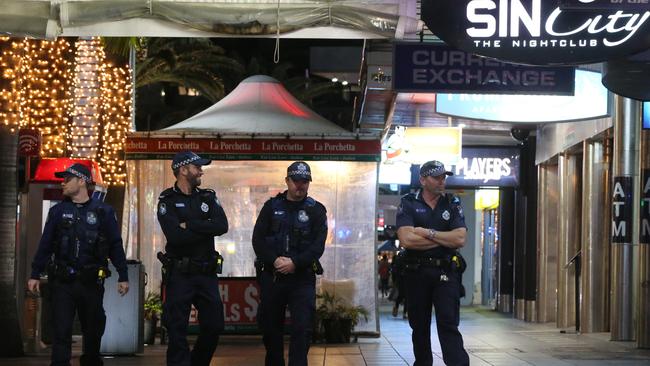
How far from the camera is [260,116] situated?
18.6m

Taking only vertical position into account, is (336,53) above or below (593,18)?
above

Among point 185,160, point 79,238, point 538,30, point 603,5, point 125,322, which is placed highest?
point 603,5

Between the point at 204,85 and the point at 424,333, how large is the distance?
26.0 metres

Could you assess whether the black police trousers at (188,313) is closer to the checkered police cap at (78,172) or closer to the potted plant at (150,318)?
the checkered police cap at (78,172)

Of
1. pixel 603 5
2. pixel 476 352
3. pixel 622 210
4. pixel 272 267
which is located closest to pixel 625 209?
pixel 622 210

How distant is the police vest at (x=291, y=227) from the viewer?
10383 mm

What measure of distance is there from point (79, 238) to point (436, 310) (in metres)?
3.11

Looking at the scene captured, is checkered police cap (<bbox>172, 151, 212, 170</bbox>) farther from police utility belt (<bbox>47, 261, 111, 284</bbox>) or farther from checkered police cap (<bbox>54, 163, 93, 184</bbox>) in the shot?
police utility belt (<bbox>47, 261, 111, 284</bbox>)

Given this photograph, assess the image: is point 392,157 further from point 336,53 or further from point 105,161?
point 336,53

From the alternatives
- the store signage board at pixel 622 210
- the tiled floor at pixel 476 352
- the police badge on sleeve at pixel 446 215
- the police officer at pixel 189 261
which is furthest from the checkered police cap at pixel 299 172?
the store signage board at pixel 622 210

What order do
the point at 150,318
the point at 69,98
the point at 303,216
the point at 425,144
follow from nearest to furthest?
the point at 303,216 < the point at 150,318 < the point at 69,98 < the point at 425,144

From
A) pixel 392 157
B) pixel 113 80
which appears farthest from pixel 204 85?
pixel 113 80

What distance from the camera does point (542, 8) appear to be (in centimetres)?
943

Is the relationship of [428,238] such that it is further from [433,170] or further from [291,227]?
[291,227]
